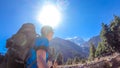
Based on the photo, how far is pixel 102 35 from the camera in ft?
195

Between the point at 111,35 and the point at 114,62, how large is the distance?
3450 cm

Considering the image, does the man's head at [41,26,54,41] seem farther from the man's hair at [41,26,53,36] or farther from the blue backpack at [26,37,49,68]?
the blue backpack at [26,37,49,68]

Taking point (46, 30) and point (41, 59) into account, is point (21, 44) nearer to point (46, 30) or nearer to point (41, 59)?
point (41, 59)

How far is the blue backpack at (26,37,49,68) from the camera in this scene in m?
3.19

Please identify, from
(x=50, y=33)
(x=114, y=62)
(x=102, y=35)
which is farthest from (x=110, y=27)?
(x=50, y=33)

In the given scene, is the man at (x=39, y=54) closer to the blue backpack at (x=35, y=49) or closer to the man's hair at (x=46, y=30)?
the blue backpack at (x=35, y=49)

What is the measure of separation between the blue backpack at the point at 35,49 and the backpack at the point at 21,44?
0.08m

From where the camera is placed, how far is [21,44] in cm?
327

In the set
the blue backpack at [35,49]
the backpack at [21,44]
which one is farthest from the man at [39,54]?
the backpack at [21,44]

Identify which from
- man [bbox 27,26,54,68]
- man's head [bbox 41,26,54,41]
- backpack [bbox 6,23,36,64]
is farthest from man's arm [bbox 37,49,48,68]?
man's head [bbox 41,26,54,41]

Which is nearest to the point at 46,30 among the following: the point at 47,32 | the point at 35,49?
the point at 47,32

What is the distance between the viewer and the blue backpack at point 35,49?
3.19m

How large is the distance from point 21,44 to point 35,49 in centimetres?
25

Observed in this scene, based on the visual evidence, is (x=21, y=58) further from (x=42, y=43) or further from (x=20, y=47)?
(x=42, y=43)
